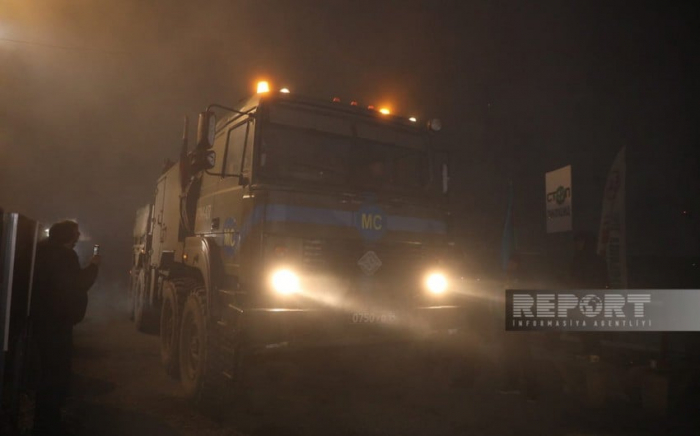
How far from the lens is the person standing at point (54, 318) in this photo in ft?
13.5

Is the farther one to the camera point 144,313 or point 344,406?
point 144,313

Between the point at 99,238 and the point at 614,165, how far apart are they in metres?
23.3

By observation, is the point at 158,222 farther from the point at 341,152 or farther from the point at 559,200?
the point at 559,200

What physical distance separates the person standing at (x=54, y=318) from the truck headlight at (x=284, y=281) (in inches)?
65.0

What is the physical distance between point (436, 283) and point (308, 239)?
1.68 meters

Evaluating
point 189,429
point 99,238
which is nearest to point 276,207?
point 189,429

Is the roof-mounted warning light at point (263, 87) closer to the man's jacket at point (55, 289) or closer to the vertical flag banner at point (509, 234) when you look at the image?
the man's jacket at point (55, 289)

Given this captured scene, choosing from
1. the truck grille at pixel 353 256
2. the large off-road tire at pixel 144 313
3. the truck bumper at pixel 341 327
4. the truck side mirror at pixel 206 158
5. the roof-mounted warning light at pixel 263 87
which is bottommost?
the large off-road tire at pixel 144 313

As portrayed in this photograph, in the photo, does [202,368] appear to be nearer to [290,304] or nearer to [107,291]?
[290,304]

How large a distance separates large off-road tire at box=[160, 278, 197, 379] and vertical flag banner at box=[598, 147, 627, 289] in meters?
6.70

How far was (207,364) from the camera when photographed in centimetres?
510

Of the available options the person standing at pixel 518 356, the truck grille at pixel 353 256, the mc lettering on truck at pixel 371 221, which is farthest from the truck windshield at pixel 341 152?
the person standing at pixel 518 356

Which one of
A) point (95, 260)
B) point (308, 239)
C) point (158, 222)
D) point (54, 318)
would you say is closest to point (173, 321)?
point (95, 260)

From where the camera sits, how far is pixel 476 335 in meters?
6.15
